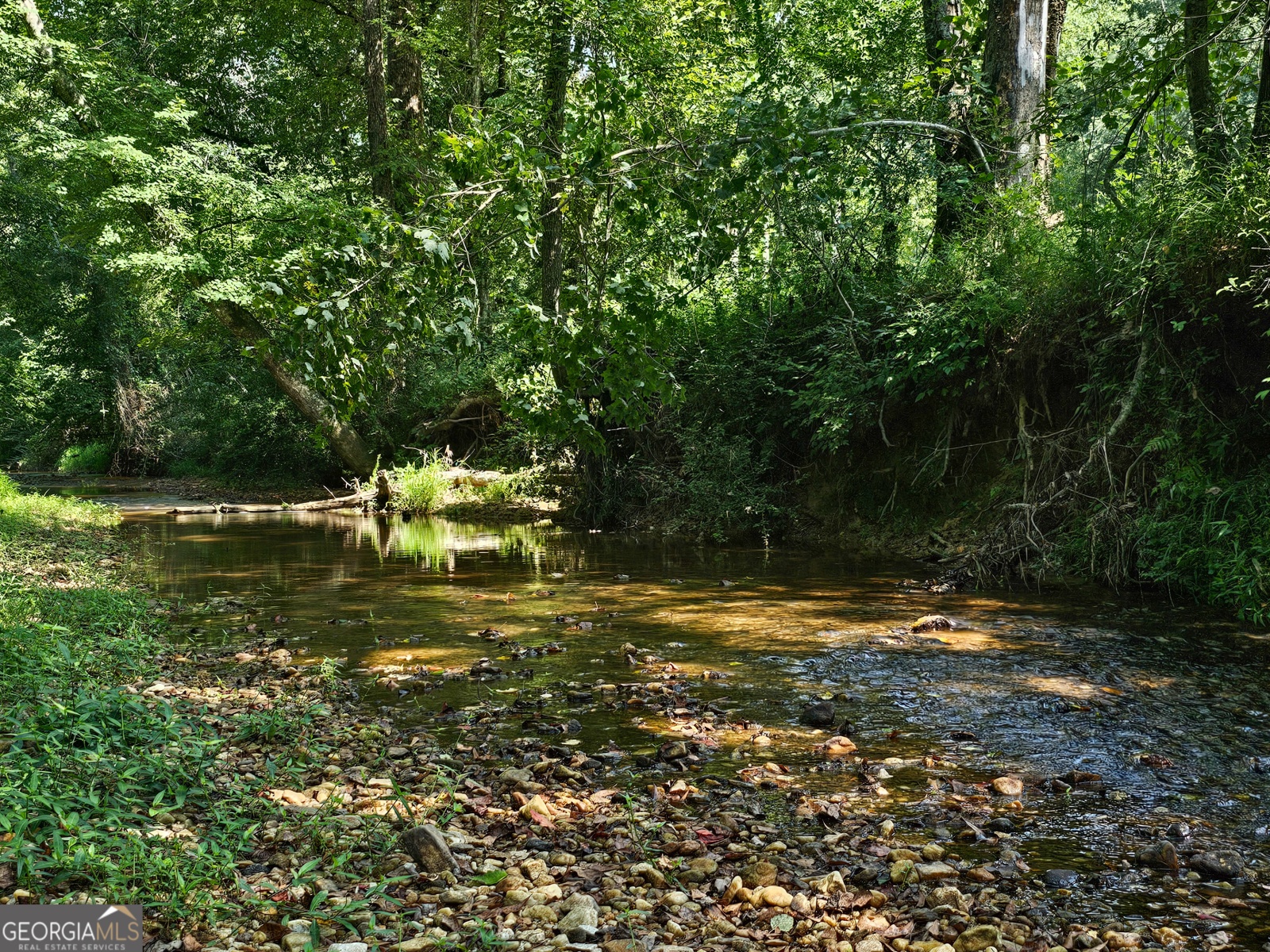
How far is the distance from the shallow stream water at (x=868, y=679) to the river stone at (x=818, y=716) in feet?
0.22

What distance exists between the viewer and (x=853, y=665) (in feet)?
18.7

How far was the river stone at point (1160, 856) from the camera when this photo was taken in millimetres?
2971

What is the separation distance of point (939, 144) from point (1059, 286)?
322 cm

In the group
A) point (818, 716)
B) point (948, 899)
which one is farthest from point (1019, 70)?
point (948, 899)

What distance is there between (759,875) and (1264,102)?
863 cm

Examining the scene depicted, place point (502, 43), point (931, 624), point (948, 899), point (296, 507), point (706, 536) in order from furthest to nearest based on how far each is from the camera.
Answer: point (296, 507)
point (502, 43)
point (706, 536)
point (931, 624)
point (948, 899)

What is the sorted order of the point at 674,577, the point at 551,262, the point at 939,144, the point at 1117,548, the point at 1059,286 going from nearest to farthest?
the point at 1117,548
the point at 1059,286
the point at 674,577
the point at 939,144
the point at 551,262

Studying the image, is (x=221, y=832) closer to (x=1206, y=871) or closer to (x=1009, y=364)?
(x=1206, y=871)

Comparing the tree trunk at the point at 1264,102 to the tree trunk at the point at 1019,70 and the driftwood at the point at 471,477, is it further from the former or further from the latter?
the driftwood at the point at 471,477

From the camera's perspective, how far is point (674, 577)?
9477 millimetres

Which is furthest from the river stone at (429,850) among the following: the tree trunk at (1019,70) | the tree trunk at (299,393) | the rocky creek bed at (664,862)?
the tree trunk at (299,393)

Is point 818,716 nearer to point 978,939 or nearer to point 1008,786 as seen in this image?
point 1008,786

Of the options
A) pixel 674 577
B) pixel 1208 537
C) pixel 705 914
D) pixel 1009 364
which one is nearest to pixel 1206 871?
pixel 705 914

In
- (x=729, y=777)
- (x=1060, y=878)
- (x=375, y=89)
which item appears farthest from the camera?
(x=375, y=89)
